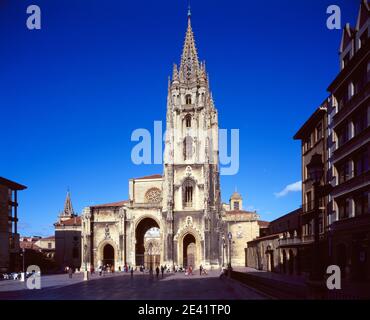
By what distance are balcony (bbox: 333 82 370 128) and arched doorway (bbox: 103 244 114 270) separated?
50450mm

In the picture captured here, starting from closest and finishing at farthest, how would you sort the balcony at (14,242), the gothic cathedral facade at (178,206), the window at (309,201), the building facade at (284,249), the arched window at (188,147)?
the window at (309,201), the building facade at (284,249), the balcony at (14,242), the gothic cathedral facade at (178,206), the arched window at (188,147)

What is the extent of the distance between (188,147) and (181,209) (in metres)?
10.3

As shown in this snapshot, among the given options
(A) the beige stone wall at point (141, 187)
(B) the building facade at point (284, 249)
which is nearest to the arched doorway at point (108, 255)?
(A) the beige stone wall at point (141, 187)

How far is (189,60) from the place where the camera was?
77938 millimetres

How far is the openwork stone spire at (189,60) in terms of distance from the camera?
7631cm

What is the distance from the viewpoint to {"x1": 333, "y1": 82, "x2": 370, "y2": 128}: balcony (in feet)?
79.0

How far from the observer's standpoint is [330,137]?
1249 inches

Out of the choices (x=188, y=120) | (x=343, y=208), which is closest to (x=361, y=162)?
(x=343, y=208)

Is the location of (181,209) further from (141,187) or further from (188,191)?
(141,187)

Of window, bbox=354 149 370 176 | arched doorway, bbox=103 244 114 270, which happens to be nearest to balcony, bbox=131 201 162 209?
arched doorway, bbox=103 244 114 270

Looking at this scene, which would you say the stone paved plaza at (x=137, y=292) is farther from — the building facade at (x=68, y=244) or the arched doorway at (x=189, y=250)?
the building facade at (x=68, y=244)

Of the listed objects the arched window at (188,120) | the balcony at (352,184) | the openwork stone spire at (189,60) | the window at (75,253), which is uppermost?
the openwork stone spire at (189,60)

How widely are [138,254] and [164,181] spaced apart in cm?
1215

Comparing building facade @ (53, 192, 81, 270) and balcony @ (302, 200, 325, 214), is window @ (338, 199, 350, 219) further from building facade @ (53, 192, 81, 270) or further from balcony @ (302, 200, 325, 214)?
building facade @ (53, 192, 81, 270)
